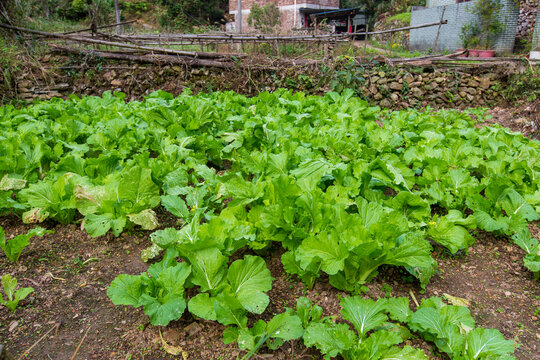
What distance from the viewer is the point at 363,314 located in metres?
1.74

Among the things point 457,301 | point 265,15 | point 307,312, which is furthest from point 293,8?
point 307,312

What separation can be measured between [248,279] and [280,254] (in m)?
0.60

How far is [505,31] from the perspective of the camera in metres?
14.3

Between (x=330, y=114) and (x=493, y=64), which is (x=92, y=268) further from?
(x=493, y=64)

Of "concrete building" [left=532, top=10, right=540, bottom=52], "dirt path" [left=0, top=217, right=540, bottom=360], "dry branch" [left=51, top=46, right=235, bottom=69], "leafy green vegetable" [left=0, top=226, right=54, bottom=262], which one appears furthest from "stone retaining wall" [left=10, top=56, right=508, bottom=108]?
"leafy green vegetable" [left=0, top=226, right=54, bottom=262]

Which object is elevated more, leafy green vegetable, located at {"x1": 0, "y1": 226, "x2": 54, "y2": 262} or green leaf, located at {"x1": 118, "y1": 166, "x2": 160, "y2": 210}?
green leaf, located at {"x1": 118, "y1": 166, "x2": 160, "y2": 210}

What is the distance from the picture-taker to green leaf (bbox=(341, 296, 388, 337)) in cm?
171

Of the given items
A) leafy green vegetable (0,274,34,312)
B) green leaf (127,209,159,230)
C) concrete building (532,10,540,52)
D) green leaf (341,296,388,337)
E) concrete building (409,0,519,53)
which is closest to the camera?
green leaf (341,296,388,337)

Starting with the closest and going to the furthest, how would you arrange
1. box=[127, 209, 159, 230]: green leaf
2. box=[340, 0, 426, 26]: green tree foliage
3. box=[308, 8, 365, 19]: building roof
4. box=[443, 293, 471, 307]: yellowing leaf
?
box=[443, 293, 471, 307]: yellowing leaf < box=[127, 209, 159, 230]: green leaf < box=[308, 8, 365, 19]: building roof < box=[340, 0, 426, 26]: green tree foliage

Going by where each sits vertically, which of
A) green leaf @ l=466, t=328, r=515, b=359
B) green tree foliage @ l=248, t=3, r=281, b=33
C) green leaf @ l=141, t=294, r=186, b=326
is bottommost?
green leaf @ l=466, t=328, r=515, b=359

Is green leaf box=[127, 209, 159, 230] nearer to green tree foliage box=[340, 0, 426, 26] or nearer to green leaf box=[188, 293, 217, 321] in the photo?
green leaf box=[188, 293, 217, 321]

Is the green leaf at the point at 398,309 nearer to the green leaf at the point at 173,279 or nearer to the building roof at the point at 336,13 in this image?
the green leaf at the point at 173,279

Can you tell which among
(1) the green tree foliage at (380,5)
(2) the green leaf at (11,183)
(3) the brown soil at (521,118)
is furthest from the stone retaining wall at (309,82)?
(1) the green tree foliage at (380,5)

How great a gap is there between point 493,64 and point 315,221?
9607 millimetres
